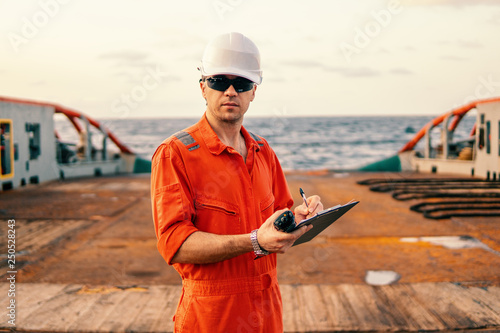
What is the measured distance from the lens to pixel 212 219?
6.51 feet

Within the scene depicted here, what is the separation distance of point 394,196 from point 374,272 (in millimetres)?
5485

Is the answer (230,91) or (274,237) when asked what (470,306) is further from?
(230,91)

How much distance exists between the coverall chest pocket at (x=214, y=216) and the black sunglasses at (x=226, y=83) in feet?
1.72

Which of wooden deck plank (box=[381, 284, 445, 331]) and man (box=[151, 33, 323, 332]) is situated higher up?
man (box=[151, 33, 323, 332])

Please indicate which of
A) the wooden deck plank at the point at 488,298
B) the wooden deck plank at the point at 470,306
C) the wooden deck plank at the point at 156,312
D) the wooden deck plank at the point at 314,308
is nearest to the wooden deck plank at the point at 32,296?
the wooden deck plank at the point at 314,308

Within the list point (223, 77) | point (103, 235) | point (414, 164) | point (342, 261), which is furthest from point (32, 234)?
point (414, 164)

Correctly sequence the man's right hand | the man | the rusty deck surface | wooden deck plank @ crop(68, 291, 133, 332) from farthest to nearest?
the rusty deck surface → wooden deck plank @ crop(68, 291, 133, 332) → the man → the man's right hand

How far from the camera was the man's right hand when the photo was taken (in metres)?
1.68

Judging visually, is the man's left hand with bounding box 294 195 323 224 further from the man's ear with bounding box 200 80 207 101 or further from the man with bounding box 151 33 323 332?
the man's ear with bounding box 200 80 207 101

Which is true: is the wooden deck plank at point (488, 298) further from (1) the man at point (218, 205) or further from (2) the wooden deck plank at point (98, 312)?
(2) the wooden deck plank at point (98, 312)

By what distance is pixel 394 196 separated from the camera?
10430 mm

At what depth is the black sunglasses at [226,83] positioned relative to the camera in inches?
80.7

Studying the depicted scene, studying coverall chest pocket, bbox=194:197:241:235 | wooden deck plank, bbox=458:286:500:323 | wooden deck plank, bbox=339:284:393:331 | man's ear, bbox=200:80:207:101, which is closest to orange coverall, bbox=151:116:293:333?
coverall chest pocket, bbox=194:197:241:235

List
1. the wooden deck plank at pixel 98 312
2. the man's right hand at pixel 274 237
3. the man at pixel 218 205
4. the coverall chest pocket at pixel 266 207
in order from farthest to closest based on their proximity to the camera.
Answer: the wooden deck plank at pixel 98 312, the coverall chest pocket at pixel 266 207, the man at pixel 218 205, the man's right hand at pixel 274 237
